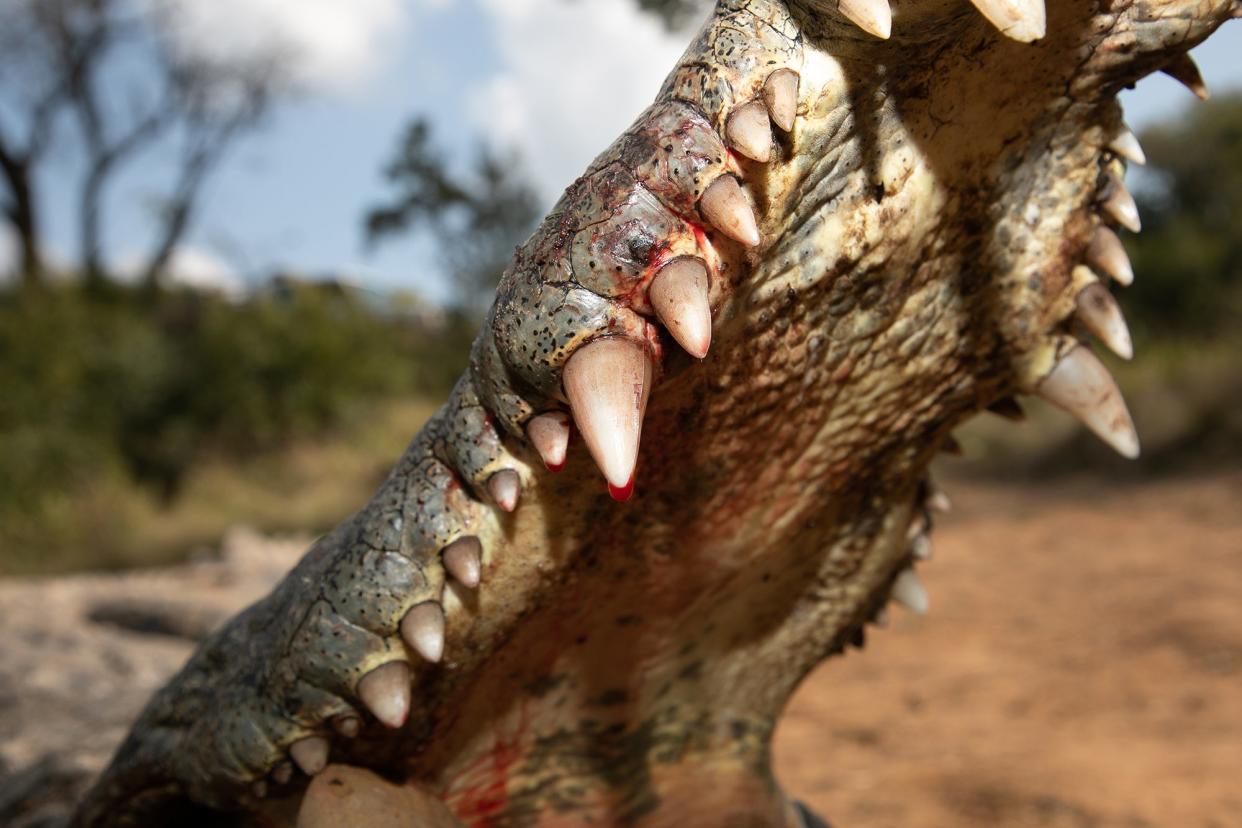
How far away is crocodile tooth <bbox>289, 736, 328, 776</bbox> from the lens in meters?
1.07

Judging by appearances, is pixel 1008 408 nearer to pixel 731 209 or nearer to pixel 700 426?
pixel 700 426

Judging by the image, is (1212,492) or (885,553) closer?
(885,553)

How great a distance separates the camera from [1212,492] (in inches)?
319

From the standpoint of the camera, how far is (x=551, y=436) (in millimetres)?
913

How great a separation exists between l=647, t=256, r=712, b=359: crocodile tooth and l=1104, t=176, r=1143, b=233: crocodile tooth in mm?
559

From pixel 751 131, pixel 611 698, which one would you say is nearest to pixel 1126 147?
pixel 751 131

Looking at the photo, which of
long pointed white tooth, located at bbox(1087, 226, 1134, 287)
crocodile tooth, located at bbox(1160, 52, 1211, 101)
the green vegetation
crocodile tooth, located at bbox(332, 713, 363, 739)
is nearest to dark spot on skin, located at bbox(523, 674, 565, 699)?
crocodile tooth, located at bbox(332, 713, 363, 739)

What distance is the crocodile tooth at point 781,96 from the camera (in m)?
0.83

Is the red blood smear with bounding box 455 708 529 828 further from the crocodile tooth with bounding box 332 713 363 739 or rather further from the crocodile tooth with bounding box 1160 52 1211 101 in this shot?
the crocodile tooth with bounding box 1160 52 1211 101

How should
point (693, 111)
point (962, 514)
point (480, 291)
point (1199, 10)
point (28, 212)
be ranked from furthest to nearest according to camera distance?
point (28, 212)
point (480, 291)
point (962, 514)
point (1199, 10)
point (693, 111)

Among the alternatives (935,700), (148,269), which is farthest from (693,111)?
(148,269)

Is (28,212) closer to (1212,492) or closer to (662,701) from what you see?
(1212,492)

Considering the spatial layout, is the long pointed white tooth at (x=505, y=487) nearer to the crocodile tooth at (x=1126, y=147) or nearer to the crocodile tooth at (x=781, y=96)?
the crocodile tooth at (x=781, y=96)

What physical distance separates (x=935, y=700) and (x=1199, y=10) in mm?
3612
